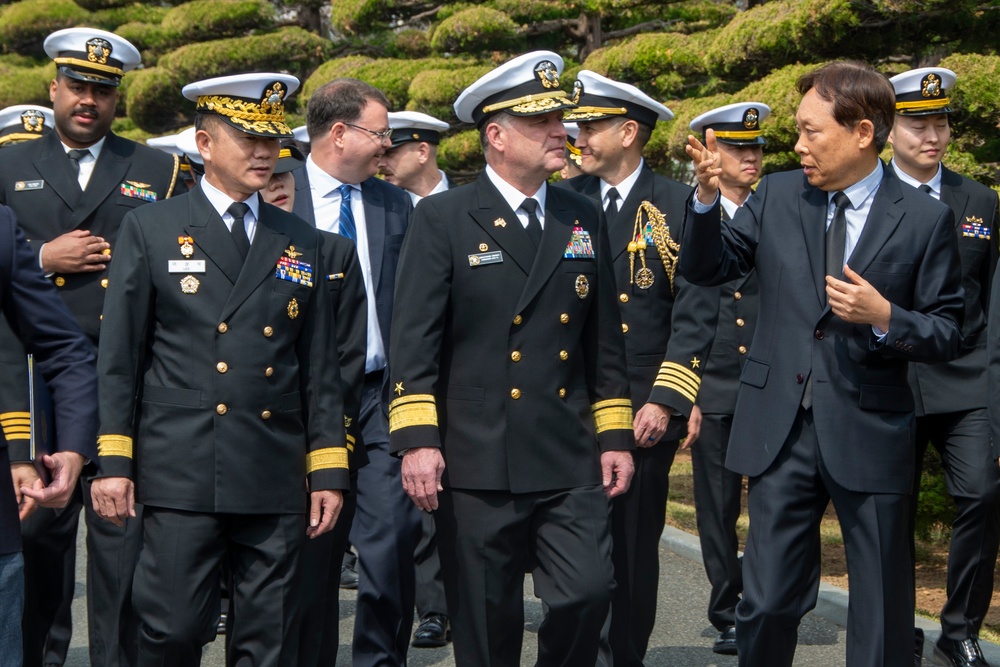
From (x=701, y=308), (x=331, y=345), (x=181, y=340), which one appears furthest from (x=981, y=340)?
(x=181, y=340)

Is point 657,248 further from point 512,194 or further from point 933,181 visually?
point 933,181

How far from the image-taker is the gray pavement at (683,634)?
675cm

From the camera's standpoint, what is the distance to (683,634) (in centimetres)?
728

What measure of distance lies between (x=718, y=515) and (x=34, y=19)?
75.2ft

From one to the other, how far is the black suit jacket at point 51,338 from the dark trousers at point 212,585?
2.18ft

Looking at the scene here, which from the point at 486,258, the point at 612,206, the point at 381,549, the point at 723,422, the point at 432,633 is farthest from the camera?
the point at 723,422

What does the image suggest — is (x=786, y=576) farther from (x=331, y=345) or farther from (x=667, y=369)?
(x=331, y=345)

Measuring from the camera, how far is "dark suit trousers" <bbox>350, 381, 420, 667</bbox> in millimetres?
6105

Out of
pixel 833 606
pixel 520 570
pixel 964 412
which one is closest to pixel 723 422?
pixel 833 606

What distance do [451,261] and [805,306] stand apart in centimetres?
127

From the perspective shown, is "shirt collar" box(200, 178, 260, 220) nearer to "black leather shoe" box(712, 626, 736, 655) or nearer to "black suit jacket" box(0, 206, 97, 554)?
"black suit jacket" box(0, 206, 97, 554)

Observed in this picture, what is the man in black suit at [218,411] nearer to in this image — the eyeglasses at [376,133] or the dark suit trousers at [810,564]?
the dark suit trousers at [810,564]

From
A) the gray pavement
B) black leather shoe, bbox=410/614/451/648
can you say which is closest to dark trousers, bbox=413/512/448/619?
black leather shoe, bbox=410/614/451/648

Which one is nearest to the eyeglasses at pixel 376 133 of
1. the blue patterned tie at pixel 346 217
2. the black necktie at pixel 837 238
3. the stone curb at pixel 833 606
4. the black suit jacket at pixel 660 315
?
the blue patterned tie at pixel 346 217
